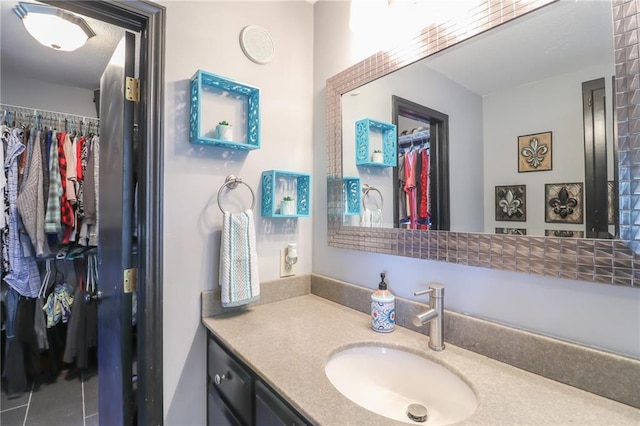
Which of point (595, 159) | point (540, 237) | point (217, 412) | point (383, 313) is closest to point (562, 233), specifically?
point (540, 237)

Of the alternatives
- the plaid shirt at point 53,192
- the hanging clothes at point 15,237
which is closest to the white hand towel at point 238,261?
the plaid shirt at point 53,192

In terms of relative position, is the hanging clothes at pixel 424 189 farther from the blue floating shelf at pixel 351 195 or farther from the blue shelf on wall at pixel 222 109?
the blue shelf on wall at pixel 222 109

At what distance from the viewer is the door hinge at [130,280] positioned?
117cm

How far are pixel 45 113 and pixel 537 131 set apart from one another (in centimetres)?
331

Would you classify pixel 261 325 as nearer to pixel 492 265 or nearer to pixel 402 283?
pixel 402 283

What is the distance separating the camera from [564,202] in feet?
2.37

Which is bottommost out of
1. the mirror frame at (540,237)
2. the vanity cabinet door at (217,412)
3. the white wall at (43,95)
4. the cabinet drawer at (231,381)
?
the vanity cabinet door at (217,412)

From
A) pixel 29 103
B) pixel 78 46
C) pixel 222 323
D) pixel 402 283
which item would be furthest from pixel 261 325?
pixel 29 103

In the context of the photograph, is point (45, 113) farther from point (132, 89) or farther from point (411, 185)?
point (411, 185)

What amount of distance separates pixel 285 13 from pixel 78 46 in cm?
136

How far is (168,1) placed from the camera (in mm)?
1125

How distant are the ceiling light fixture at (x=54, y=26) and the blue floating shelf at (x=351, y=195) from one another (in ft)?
5.51

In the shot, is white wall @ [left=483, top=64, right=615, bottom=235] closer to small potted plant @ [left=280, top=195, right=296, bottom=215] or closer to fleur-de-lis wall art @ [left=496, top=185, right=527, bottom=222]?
fleur-de-lis wall art @ [left=496, top=185, right=527, bottom=222]

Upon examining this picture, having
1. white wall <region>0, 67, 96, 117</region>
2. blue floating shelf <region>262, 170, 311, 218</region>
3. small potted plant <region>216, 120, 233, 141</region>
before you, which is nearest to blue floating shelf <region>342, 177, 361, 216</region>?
blue floating shelf <region>262, 170, 311, 218</region>
